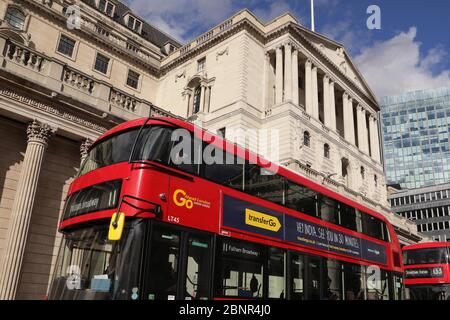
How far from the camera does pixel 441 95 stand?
117m

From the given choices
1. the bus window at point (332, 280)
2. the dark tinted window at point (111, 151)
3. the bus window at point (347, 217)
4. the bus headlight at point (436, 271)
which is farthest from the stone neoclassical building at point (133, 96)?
the bus headlight at point (436, 271)

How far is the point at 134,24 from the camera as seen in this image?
144ft

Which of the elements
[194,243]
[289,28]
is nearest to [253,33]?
[289,28]

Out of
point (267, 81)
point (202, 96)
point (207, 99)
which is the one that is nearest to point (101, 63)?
point (202, 96)

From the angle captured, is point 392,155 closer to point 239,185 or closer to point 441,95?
point 441,95

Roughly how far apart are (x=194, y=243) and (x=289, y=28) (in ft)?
109

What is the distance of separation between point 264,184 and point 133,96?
976 cm

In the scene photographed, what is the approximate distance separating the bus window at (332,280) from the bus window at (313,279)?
384 millimetres

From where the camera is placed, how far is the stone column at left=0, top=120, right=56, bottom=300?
40.0ft

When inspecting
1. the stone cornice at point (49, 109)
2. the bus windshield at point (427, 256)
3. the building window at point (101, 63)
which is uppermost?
the building window at point (101, 63)

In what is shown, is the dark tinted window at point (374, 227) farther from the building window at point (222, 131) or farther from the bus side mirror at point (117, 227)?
the building window at point (222, 131)

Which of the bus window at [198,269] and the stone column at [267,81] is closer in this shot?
the bus window at [198,269]

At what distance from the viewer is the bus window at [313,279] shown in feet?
33.3

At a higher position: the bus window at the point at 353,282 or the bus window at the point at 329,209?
the bus window at the point at 329,209
